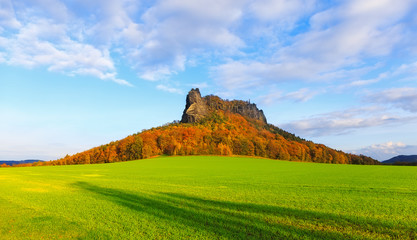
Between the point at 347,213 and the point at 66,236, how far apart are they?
33.3ft

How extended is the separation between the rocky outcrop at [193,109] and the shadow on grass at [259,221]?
133m

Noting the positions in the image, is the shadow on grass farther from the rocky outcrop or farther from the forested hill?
the rocky outcrop

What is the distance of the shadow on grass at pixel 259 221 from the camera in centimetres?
681

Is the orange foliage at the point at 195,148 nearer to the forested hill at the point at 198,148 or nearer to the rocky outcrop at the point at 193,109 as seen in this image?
the forested hill at the point at 198,148

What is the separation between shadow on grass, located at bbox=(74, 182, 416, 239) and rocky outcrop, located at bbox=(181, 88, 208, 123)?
13333 cm

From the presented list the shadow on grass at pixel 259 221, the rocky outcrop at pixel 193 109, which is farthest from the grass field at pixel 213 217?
the rocky outcrop at pixel 193 109

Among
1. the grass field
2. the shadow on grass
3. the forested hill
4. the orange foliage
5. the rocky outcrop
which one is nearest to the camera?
the shadow on grass

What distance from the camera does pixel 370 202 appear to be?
10.8m

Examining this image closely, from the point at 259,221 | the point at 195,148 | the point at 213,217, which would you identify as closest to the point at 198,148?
the point at 195,148

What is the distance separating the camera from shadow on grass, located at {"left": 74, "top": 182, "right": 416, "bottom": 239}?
6812 millimetres

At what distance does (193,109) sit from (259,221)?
496ft

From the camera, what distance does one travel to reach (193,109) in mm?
158250

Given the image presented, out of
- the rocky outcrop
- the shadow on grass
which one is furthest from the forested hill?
the shadow on grass

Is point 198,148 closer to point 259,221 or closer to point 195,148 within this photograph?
point 195,148
